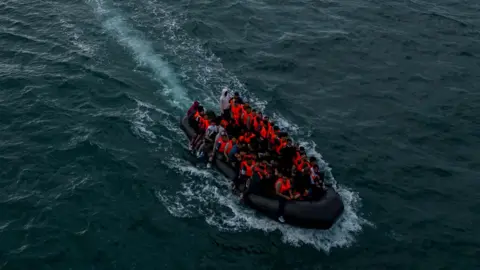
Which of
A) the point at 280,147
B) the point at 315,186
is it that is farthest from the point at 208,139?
the point at 315,186

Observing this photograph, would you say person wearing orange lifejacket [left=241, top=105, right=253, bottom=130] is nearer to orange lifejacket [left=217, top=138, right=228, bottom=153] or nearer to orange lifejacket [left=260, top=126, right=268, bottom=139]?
orange lifejacket [left=260, top=126, right=268, bottom=139]

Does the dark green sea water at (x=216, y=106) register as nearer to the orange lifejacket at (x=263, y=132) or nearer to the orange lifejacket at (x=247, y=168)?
the orange lifejacket at (x=247, y=168)

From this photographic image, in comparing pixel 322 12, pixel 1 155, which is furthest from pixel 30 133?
pixel 322 12

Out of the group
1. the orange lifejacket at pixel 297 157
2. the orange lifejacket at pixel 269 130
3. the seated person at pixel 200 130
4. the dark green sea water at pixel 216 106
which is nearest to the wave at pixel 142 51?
the dark green sea water at pixel 216 106

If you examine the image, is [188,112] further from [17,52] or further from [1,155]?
[17,52]

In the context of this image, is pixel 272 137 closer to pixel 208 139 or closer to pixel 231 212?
pixel 208 139

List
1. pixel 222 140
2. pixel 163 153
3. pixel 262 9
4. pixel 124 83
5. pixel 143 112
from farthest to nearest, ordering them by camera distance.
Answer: pixel 262 9 → pixel 124 83 → pixel 143 112 → pixel 163 153 → pixel 222 140

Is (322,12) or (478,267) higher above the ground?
(322,12)
